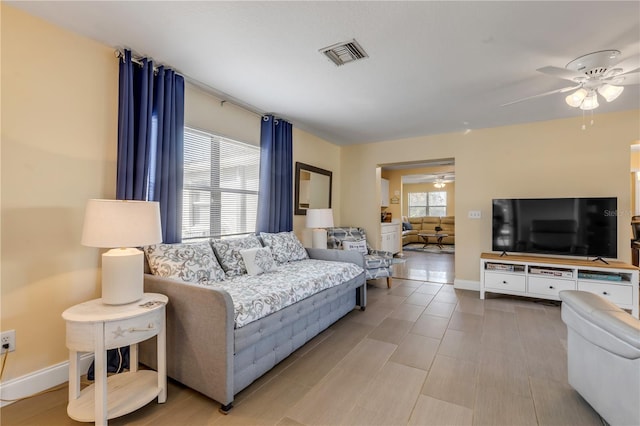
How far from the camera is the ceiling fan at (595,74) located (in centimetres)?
229

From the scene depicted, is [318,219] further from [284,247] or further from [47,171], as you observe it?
[47,171]

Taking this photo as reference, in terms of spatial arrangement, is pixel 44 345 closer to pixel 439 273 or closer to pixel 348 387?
pixel 348 387

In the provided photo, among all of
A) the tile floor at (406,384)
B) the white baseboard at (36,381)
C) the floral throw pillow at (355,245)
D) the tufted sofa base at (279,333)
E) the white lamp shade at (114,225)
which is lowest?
the tile floor at (406,384)

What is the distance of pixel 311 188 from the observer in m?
4.73

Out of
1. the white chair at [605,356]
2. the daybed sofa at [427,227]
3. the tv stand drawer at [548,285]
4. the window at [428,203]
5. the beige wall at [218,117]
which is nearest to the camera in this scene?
the white chair at [605,356]

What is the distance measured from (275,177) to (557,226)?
377 centimetres

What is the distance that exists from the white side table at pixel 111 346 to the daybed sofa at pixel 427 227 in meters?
8.62

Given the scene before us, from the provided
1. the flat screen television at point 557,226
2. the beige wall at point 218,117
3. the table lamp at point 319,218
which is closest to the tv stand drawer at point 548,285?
the flat screen television at point 557,226

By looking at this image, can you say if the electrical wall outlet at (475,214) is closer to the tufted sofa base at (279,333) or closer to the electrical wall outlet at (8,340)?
the tufted sofa base at (279,333)

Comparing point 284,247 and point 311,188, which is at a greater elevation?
point 311,188

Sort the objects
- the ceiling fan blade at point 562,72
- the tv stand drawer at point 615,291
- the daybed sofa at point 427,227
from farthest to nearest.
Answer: the daybed sofa at point 427,227 < the tv stand drawer at point 615,291 < the ceiling fan blade at point 562,72

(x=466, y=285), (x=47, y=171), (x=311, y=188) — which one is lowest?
(x=466, y=285)

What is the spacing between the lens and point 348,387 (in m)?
1.98

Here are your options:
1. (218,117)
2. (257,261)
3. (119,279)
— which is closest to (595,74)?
(257,261)
